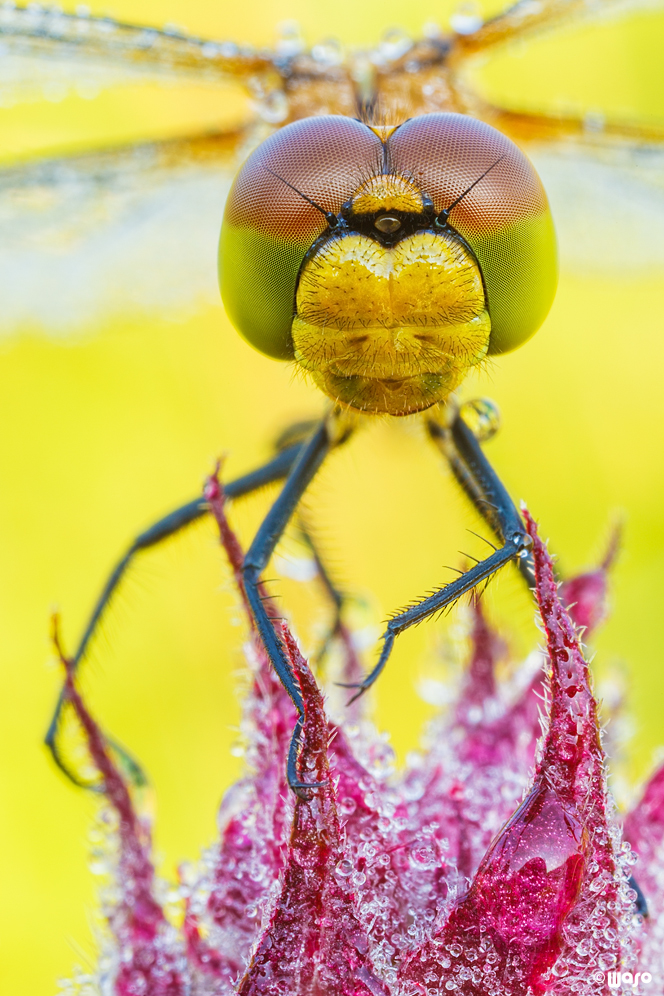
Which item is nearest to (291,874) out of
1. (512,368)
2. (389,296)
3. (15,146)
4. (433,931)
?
(433,931)

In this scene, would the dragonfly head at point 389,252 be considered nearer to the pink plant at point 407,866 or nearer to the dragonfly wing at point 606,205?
the pink plant at point 407,866

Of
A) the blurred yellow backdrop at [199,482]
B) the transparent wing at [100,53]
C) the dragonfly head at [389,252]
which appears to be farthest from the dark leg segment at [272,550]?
the transparent wing at [100,53]

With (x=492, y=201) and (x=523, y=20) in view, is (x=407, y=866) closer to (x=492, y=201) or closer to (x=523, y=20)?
(x=492, y=201)

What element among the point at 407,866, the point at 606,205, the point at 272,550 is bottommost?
the point at 407,866

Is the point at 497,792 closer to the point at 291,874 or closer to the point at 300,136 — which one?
the point at 291,874

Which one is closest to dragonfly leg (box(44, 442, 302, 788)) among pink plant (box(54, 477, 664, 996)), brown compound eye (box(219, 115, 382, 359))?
brown compound eye (box(219, 115, 382, 359))

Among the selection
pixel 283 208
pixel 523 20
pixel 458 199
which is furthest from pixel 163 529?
pixel 523 20
